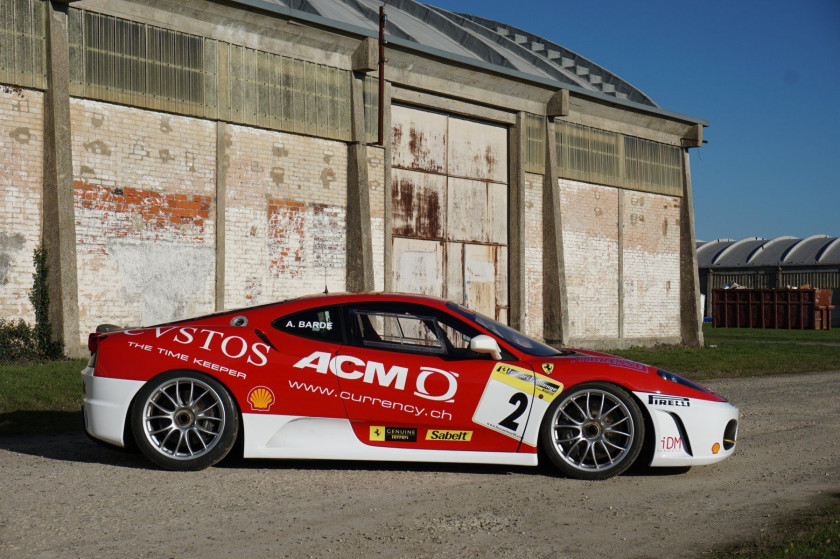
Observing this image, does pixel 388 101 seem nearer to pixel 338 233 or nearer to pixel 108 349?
pixel 338 233

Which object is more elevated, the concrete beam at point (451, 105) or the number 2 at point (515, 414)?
the concrete beam at point (451, 105)

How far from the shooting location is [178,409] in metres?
6.69

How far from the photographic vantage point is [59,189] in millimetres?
15250

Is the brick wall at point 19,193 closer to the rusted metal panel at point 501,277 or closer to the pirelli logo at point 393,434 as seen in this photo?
the pirelli logo at point 393,434

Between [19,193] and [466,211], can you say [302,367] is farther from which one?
[466,211]

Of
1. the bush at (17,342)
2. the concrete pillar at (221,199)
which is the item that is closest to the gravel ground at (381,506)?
the bush at (17,342)

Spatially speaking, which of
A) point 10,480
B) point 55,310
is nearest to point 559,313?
point 55,310

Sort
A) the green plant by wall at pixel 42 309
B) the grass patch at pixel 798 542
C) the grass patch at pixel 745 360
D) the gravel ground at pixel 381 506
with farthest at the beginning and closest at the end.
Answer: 1. the grass patch at pixel 745 360
2. the green plant by wall at pixel 42 309
3. the gravel ground at pixel 381 506
4. the grass patch at pixel 798 542

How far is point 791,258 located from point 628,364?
5499 cm

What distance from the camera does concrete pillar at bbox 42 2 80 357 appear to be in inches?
600

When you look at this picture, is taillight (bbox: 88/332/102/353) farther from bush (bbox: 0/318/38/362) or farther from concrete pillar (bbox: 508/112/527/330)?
concrete pillar (bbox: 508/112/527/330)

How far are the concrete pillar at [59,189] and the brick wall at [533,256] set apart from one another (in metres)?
12.3

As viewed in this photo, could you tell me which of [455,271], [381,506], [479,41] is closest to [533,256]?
[455,271]

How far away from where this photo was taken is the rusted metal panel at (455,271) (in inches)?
885
